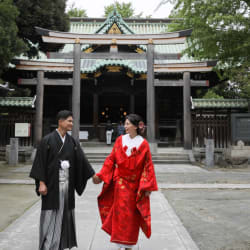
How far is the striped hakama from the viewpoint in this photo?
2.80 m

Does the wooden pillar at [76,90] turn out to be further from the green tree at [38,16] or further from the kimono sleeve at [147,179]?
the kimono sleeve at [147,179]

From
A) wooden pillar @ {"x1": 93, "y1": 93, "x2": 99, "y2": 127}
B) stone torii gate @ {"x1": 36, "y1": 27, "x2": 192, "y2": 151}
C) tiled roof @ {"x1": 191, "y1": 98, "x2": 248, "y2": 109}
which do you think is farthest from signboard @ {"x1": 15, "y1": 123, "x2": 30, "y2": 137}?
tiled roof @ {"x1": 191, "y1": 98, "x2": 248, "y2": 109}

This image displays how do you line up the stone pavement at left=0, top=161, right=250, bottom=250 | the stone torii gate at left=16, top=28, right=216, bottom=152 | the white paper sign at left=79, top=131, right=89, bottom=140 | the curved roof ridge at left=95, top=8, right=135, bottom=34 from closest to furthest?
1. the stone pavement at left=0, top=161, right=250, bottom=250
2. the stone torii gate at left=16, top=28, right=216, bottom=152
3. the curved roof ridge at left=95, top=8, right=135, bottom=34
4. the white paper sign at left=79, top=131, right=89, bottom=140

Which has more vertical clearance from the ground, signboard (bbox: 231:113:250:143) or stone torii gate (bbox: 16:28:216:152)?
stone torii gate (bbox: 16:28:216:152)

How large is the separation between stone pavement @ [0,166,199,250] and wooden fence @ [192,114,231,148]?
812cm

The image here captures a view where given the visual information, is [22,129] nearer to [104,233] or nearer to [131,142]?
[104,233]

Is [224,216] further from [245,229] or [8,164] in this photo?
[8,164]

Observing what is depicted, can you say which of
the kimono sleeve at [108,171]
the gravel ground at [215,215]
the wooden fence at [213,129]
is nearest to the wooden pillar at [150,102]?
the wooden fence at [213,129]

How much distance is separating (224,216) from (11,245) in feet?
11.5

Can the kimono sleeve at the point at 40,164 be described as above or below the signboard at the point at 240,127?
below

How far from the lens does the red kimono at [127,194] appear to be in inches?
116

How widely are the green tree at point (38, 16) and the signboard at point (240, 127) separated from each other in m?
8.79

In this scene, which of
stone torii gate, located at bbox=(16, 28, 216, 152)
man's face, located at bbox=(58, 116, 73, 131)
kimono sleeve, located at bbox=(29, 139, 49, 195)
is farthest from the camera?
stone torii gate, located at bbox=(16, 28, 216, 152)

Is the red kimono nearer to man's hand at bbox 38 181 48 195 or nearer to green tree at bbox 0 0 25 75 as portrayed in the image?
man's hand at bbox 38 181 48 195
